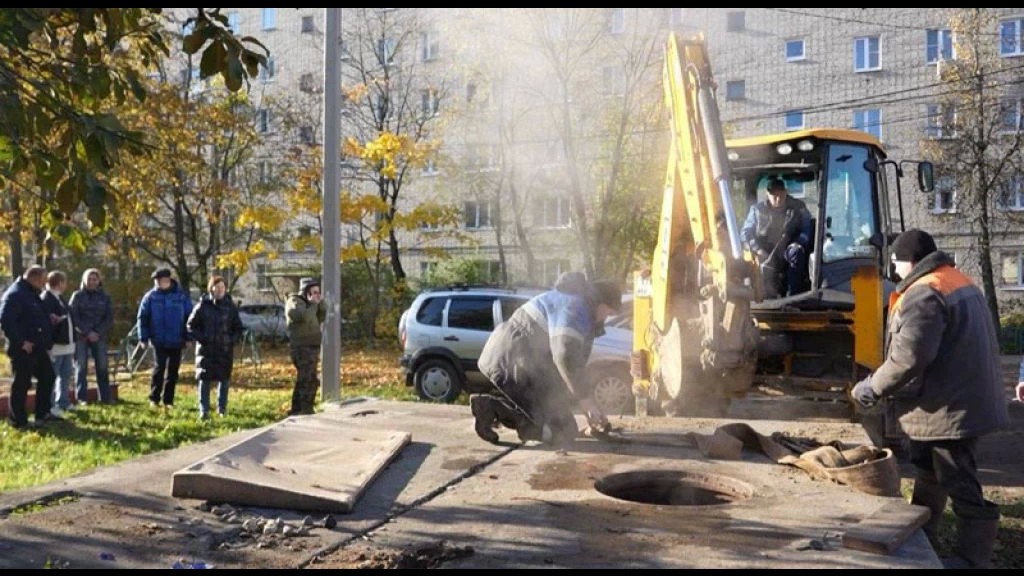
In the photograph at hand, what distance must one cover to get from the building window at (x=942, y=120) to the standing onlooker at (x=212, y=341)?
1979 centimetres

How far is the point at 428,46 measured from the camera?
22.8 meters

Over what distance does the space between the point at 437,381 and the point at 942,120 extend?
1748cm

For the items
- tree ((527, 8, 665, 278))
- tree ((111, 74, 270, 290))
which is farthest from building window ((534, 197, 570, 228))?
tree ((111, 74, 270, 290))

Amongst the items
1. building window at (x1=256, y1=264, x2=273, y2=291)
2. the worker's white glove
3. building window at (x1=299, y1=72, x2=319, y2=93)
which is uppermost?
building window at (x1=299, y1=72, x2=319, y2=93)

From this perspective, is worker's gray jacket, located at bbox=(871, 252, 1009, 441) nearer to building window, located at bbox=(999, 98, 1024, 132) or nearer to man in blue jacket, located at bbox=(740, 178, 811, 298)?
man in blue jacket, located at bbox=(740, 178, 811, 298)

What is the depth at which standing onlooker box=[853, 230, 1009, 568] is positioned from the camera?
15.8ft

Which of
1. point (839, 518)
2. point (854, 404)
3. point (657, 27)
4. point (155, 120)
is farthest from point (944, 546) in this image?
point (155, 120)

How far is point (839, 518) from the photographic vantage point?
4.62 meters

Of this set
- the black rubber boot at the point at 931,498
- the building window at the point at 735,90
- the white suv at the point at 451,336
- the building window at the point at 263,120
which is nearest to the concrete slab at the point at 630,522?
the black rubber boot at the point at 931,498

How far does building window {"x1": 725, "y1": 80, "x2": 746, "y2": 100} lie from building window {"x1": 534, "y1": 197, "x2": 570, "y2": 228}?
20.3ft

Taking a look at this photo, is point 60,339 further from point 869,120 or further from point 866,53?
point 866,53

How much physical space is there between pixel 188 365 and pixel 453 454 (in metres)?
14.6

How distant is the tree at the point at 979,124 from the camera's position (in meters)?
22.4

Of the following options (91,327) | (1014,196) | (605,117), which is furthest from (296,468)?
(1014,196)
